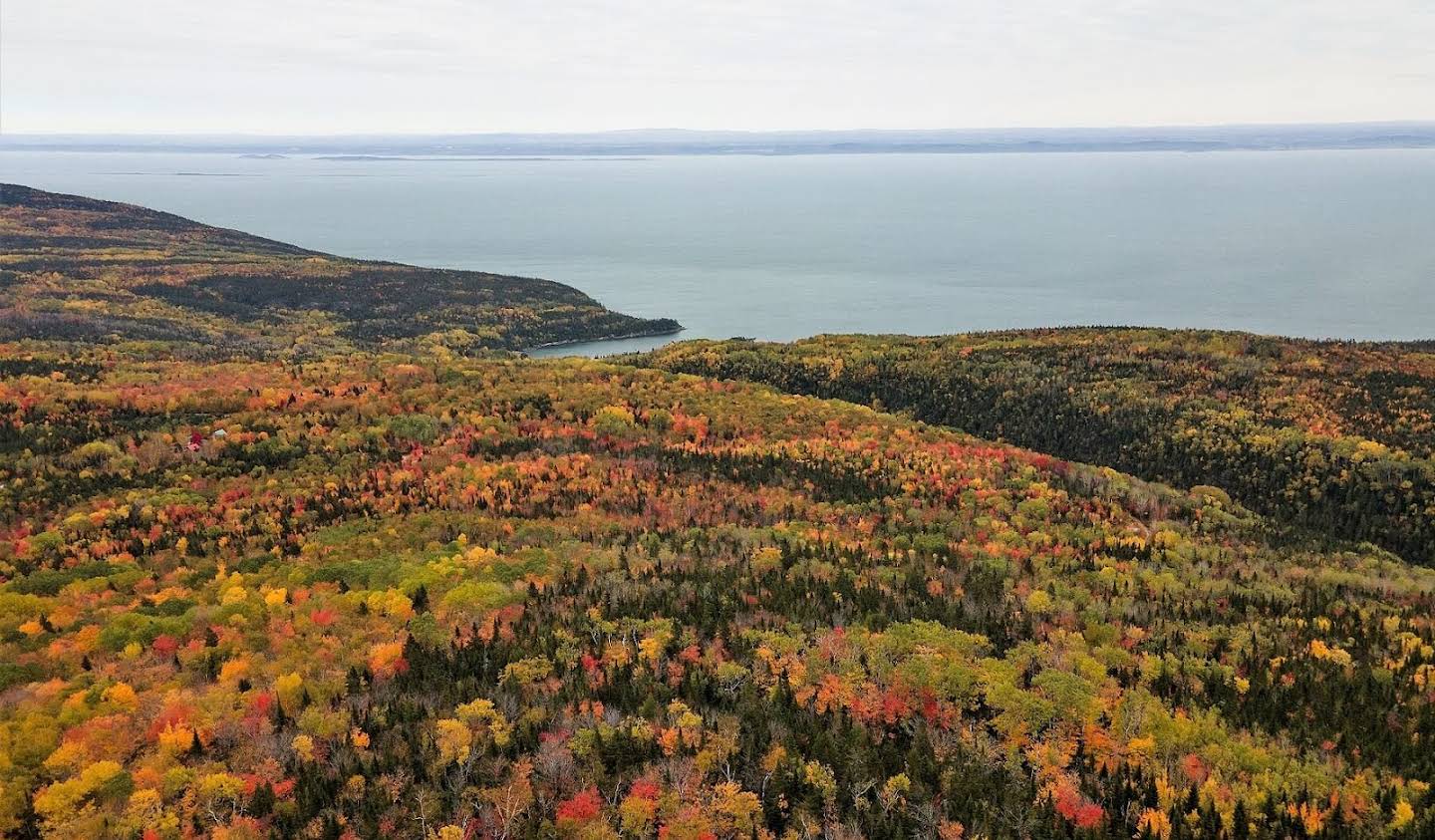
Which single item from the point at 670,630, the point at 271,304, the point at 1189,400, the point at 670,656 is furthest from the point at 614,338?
the point at 670,656

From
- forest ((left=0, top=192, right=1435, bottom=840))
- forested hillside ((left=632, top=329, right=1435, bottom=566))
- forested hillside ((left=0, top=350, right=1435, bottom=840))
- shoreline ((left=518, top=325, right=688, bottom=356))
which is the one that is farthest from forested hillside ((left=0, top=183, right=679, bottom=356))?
forested hillside ((left=0, top=350, right=1435, bottom=840))

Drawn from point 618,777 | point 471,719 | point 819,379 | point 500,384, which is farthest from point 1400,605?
point 819,379

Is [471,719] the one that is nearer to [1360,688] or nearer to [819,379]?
[1360,688]

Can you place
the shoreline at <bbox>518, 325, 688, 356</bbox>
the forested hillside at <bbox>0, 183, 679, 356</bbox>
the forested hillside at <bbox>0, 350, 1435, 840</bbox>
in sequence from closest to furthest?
the forested hillside at <bbox>0, 350, 1435, 840</bbox> → the forested hillside at <bbox>0, 183, 679, 356</bbox> → the shoreline at <bbox>518, 325, 688, 356</bbox>

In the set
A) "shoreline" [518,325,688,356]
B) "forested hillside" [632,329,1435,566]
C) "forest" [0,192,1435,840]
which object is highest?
"forest" [0,192,1435,840]

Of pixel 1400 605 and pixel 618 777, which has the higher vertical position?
pixel 618 777

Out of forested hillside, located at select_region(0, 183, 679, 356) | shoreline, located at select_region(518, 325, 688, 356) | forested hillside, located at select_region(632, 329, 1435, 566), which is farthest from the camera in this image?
shoreline, located at select_region(518, 325, 688, 356)

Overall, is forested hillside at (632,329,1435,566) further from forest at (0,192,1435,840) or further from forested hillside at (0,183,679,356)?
forested hillside at (0,183,679,356)
